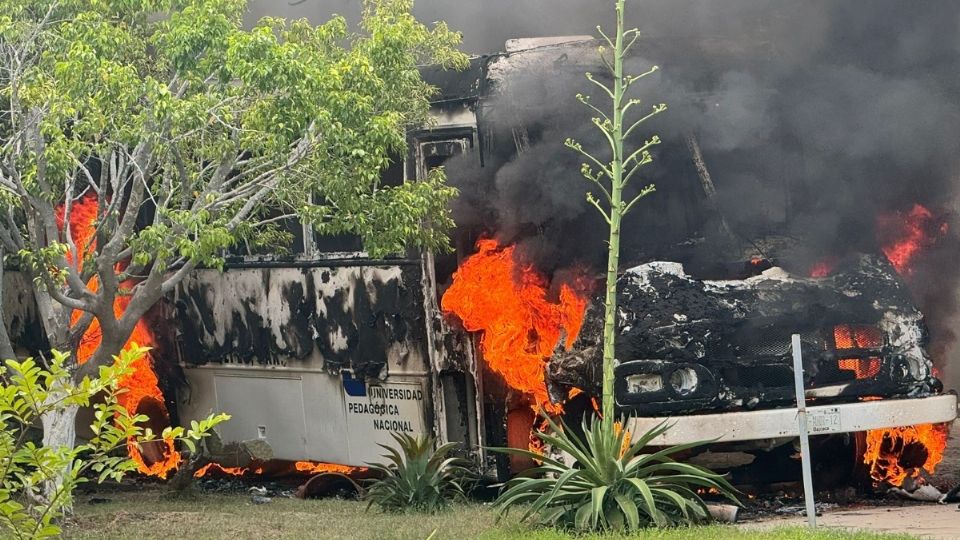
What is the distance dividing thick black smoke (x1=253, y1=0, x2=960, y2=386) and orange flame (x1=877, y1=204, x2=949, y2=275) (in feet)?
0.26

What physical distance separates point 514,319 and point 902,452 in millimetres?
2954

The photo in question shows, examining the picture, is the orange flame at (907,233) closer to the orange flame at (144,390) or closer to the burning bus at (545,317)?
the burning bus at (545,317)

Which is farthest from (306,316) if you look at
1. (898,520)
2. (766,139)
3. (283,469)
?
(898,520)

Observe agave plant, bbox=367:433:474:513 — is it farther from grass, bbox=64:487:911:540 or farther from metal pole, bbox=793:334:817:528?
metal pole, bbox=793:334:817:528

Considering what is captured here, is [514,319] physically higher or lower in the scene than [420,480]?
higher

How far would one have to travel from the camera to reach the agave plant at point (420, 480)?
10.0 meters

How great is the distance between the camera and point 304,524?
9.37 meters

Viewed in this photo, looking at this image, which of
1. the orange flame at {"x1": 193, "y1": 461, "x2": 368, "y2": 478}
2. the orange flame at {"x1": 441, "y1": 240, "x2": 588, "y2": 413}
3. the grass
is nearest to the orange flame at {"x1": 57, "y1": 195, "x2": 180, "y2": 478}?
the orange flame at {"x1": 193, "y1": 461, "x2": 368, "y2": 478}

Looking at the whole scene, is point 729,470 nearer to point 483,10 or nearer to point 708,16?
A: point 708,16

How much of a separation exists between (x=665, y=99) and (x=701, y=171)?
626 millimetres

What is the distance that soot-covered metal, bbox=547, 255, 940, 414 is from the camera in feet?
29.3

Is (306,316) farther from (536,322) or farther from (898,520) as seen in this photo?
(898,520)

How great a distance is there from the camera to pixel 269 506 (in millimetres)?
10875

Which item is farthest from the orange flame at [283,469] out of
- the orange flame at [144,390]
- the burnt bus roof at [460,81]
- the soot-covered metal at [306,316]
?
the burnt bus roof at [460,81]
